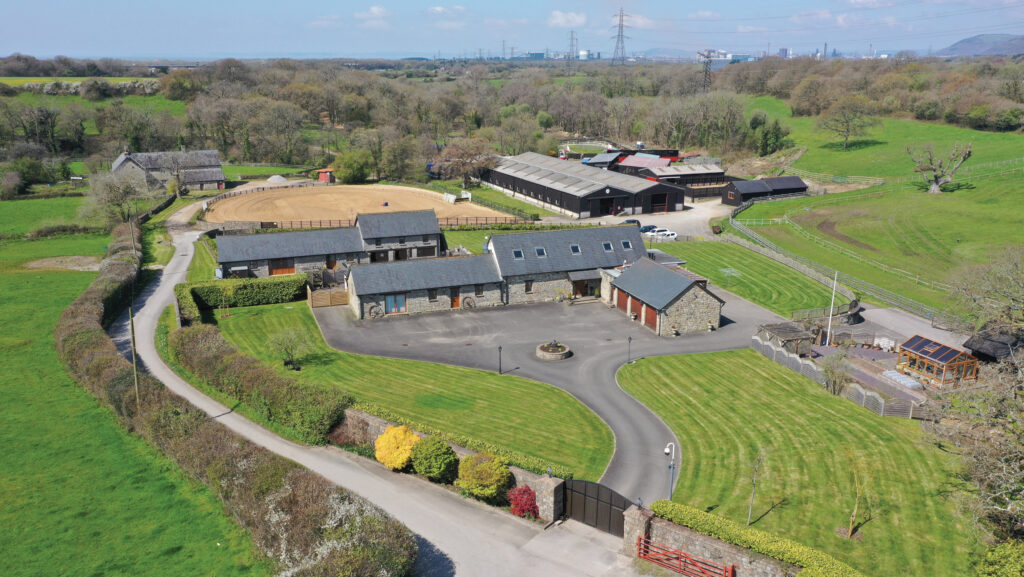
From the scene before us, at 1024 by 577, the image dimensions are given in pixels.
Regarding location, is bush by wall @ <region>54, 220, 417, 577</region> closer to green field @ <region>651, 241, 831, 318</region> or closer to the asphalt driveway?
the asphalt driveway

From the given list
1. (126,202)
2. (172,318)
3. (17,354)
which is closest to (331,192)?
(126,202)

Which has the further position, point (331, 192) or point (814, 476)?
point (331, 192)

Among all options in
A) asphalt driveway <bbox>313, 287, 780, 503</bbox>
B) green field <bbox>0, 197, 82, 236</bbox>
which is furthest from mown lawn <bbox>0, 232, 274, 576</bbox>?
green field <bbox>0, 197, 82, 236</bbox>

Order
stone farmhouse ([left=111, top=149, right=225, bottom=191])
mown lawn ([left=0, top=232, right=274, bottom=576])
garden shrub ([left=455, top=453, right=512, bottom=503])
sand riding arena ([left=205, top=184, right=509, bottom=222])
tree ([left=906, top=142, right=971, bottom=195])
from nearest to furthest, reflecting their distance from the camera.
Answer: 1. mown lawn ([left=0, top=232, right=274, bottom=576])
2. garden shrub ([left=455, top=453, right=512, bottom=503])
3. sand riding arena ([left=205, top=184, right=509, bottom=222])
4. tree ([left=906, top=142, right=971, bottom=195])
5. stone farmhouse ([left=111, top=149, right=225, bottom=191])

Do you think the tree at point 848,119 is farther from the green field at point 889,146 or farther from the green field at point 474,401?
the green field at point 474,401

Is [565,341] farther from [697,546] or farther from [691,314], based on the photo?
[697,546]

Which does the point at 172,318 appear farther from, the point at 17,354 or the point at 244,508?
the point at 244,508

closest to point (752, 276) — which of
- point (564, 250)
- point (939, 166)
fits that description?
point (564, 250)
